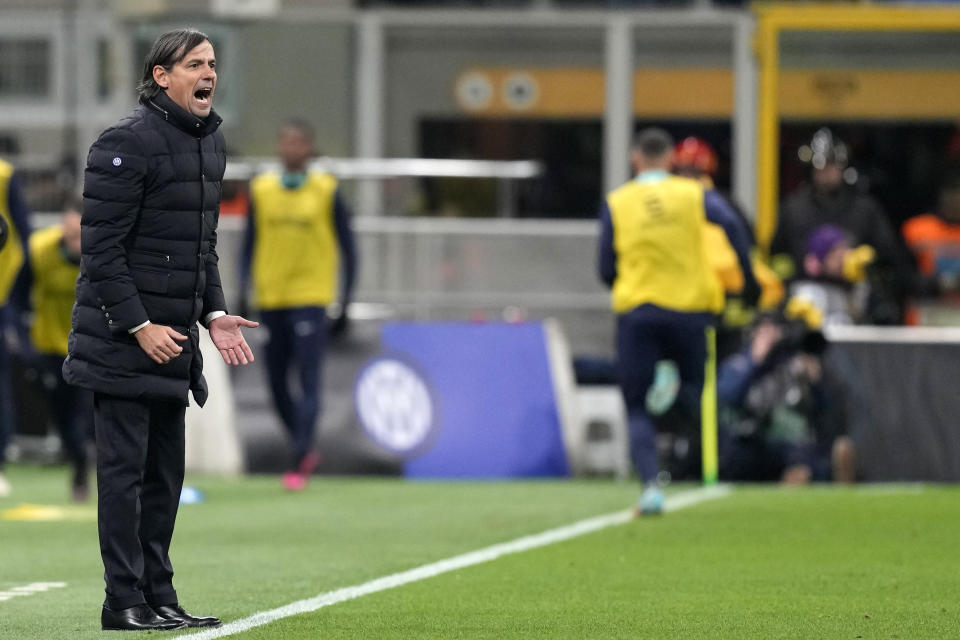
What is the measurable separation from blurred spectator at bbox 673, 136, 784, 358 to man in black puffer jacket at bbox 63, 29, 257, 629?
308 inches

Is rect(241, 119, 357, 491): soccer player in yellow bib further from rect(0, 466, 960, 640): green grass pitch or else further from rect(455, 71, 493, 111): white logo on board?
rect(455, 71, 493, 111): white logo on board

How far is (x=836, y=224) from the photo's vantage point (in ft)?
54.4

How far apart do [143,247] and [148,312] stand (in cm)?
20

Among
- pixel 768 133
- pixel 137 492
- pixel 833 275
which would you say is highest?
pixel 768 133

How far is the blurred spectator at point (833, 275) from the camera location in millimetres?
16094

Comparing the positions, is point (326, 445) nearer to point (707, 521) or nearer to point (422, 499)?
point (422, 499)

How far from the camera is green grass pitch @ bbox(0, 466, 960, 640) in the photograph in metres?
7.08

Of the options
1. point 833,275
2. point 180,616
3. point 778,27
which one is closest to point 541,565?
point 180,616

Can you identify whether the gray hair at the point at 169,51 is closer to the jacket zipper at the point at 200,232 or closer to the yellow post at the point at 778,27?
the jacket zipper at the point at 200,232

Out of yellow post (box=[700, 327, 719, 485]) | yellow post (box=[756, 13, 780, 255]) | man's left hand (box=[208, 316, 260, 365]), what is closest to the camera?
man's left hand (box=[208, 316, 260, 365])

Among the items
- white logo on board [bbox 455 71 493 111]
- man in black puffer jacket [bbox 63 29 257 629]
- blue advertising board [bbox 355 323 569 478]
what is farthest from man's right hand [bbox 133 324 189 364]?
white logo on board [bbox 455 71 493 111]

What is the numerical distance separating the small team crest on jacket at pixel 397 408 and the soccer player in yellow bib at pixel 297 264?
1.24 meters

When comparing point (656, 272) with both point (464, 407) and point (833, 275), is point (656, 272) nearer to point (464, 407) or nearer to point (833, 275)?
point (464, 407)

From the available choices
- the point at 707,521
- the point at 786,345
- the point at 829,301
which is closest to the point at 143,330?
the point at 707,521
